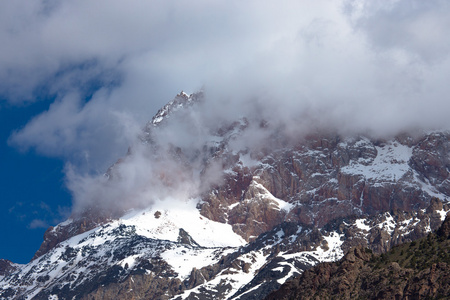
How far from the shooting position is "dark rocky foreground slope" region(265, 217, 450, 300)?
14885 centimetres

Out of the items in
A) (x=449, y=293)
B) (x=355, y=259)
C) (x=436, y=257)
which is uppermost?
(x=355, y=259)

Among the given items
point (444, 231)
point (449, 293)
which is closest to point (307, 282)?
point (444, 231)

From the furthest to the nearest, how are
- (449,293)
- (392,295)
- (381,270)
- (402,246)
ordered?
(402,246)
(381,270)
(392,295)
(449,293)

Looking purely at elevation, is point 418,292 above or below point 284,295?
below

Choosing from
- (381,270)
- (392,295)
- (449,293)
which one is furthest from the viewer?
(381,270)

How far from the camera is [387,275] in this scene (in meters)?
160

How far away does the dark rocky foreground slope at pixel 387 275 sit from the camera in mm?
148850

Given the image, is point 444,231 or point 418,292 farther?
point 444,231

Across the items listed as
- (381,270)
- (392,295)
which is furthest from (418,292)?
(381,270)

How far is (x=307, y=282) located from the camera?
7195 inches

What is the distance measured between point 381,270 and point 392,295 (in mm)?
14851

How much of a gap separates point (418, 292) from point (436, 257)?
14.6 m

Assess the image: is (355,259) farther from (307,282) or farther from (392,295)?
(392,295)

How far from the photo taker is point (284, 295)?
189375mm
